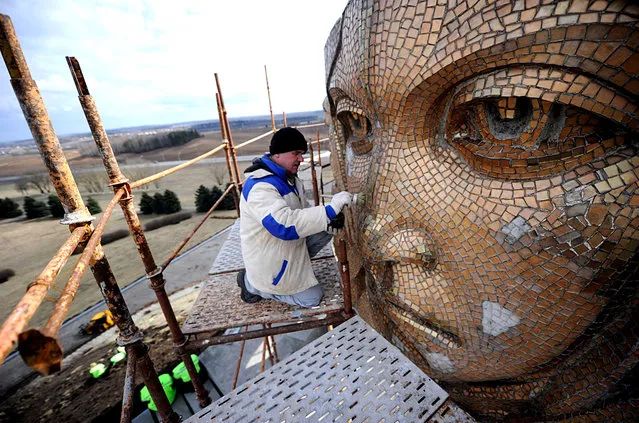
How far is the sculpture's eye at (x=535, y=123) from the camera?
1.04m

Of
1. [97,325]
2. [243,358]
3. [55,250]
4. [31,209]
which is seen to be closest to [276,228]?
[243,358]

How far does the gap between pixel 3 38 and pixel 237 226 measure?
3.35m

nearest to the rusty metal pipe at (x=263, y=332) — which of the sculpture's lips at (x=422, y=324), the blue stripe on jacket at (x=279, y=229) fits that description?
the sculpture's lips at (x=422, y=324)

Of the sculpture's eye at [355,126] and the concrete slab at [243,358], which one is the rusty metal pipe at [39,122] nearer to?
the sculpture's eye at [355,126]

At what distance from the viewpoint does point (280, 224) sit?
2.04m

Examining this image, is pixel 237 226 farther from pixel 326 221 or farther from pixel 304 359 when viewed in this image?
pixel 304 359

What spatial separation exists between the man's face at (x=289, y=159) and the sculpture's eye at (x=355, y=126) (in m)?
0.41

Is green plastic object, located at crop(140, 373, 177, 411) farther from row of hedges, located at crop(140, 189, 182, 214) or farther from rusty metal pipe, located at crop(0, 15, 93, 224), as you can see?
row of hedges, located at crop(140, 189, 182, 214)

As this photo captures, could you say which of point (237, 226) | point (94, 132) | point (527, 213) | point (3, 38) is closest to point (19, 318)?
point (3, 38)

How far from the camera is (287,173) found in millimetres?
2412

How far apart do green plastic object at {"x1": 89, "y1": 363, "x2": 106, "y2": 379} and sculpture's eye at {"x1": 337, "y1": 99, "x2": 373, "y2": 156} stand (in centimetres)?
646

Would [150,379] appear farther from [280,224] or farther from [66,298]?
[66,298]

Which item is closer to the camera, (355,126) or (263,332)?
(355,126)

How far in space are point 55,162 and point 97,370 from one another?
592 cm
